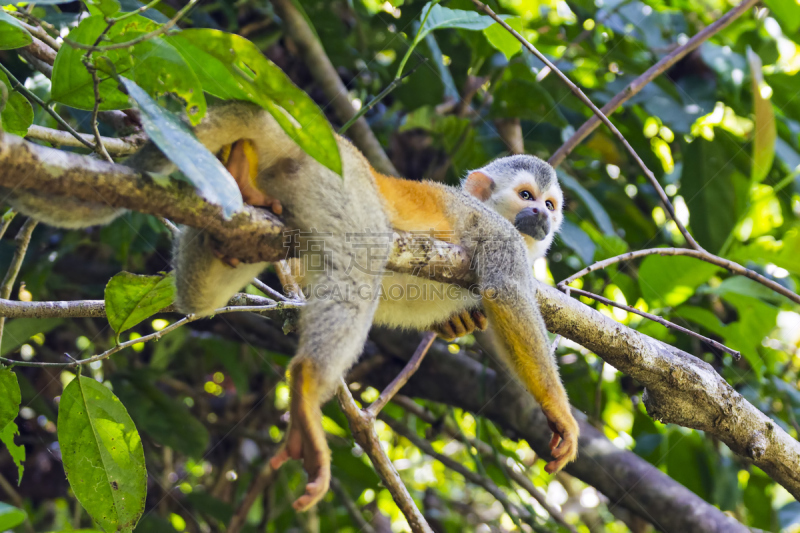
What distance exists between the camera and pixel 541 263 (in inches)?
196

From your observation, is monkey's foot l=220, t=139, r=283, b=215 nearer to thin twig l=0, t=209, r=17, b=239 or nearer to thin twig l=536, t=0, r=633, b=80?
thin twig l=0, t=209, r=17, b=239

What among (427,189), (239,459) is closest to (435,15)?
(427,189)

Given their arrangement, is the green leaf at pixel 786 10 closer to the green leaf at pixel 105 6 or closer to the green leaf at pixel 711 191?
the green leaf at pixel 711 191

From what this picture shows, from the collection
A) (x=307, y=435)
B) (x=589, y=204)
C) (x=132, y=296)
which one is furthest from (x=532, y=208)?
(x=132, y=296)

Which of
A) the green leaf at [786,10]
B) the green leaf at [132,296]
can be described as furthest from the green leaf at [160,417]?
the green leaf at [786,10]

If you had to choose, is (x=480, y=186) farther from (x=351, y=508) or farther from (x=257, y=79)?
(x=351, y=508)

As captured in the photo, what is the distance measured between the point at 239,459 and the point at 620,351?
3356 millimetres

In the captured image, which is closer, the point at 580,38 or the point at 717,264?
the point at 717,264

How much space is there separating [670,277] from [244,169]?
8.44 ft

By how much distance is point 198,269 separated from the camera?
7.80ft

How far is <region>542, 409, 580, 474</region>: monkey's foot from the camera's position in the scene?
8.73 feet

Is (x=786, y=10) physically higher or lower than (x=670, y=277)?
higher

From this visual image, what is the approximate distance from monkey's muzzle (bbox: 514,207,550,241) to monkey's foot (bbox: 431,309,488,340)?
0.52 metres

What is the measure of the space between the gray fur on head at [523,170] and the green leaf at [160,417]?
2.43m
